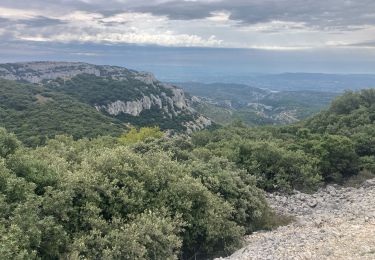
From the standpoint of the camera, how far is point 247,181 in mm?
30094

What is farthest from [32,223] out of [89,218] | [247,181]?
[247,181]

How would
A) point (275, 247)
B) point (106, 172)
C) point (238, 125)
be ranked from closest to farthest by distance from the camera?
1. point (275, 247)
2. point (106, 172)
3. point (238, 125)

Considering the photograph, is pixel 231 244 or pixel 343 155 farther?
pixel 343 155

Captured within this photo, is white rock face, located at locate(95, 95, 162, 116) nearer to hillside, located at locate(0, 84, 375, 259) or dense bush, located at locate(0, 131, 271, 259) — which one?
hillside, located at locate(0, 84, 375, 259)

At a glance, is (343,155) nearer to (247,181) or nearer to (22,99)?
(247,181)

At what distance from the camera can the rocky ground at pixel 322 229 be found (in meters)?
18.2

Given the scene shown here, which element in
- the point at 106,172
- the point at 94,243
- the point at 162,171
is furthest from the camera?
the point at 162,171

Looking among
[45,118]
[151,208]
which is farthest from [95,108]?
[151,208]

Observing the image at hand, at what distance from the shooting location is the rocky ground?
18.2m

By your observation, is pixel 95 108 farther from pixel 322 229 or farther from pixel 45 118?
pixel 322 229

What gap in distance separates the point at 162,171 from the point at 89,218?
18.7 feet

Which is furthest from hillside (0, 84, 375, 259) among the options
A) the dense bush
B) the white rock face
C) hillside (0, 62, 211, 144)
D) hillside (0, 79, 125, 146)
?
the white rock face

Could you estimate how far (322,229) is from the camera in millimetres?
22453

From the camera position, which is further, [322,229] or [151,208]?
[322,229]
